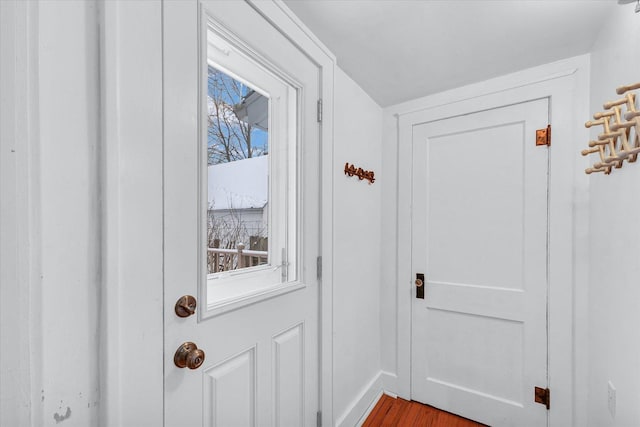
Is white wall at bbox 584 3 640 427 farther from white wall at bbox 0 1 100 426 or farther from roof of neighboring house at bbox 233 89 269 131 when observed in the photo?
white wall at bbox 0 1 100 426

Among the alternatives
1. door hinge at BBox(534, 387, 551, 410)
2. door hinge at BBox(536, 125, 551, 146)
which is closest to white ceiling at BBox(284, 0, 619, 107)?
door hinge at BBox(536, 125, 551, 146)

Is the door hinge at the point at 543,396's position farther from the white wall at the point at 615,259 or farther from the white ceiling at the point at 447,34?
the white ceiling at the point at 447,34

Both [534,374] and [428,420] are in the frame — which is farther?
[428,420]

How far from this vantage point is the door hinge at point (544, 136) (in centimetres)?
175

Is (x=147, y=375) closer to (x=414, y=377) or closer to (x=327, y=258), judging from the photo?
(x=327, y=258)

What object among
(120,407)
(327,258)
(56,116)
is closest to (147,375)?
(120,407)

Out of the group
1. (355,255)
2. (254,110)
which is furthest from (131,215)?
(355,255)

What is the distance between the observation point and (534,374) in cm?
180

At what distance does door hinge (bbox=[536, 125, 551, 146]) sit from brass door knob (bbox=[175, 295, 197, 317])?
1.99 m

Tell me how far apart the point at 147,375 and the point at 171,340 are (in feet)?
0.31

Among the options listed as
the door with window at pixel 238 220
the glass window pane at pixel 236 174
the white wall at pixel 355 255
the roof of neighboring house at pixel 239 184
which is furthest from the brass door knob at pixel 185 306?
the white wall at pixel 355 255

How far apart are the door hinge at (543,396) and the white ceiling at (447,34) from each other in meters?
1.90

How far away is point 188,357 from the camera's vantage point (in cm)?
85

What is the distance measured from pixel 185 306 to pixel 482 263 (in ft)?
5.86
